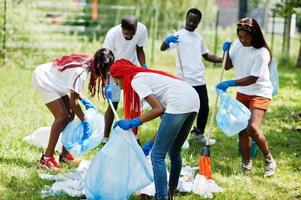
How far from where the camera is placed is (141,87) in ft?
13.8

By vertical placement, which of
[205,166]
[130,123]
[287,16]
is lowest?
[205,166]

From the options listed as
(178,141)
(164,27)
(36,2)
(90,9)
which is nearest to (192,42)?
(178,141)

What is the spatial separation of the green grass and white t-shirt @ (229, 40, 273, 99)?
867 millimetres

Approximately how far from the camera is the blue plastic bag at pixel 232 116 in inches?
216

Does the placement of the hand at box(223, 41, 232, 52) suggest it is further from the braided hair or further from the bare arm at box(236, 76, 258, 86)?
the braided hair

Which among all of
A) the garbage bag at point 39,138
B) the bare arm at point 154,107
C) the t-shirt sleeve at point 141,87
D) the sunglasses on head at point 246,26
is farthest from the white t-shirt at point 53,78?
the sunglasses on head at point 246,26

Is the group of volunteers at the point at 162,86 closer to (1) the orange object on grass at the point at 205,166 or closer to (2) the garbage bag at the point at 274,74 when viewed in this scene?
(2) the garbage bag at the point at 274,74

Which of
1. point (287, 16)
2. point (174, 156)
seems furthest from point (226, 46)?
point (287, 16)

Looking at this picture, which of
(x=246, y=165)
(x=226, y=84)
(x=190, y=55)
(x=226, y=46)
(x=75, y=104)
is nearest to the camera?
(x=75, y=104)

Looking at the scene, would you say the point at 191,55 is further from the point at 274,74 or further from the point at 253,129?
the point at 253,129

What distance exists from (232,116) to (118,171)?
5.00 feet

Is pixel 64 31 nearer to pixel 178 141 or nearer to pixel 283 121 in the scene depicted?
pixel 283 121

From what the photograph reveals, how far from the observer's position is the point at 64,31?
53.8ft

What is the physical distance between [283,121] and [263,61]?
11.5 feet
